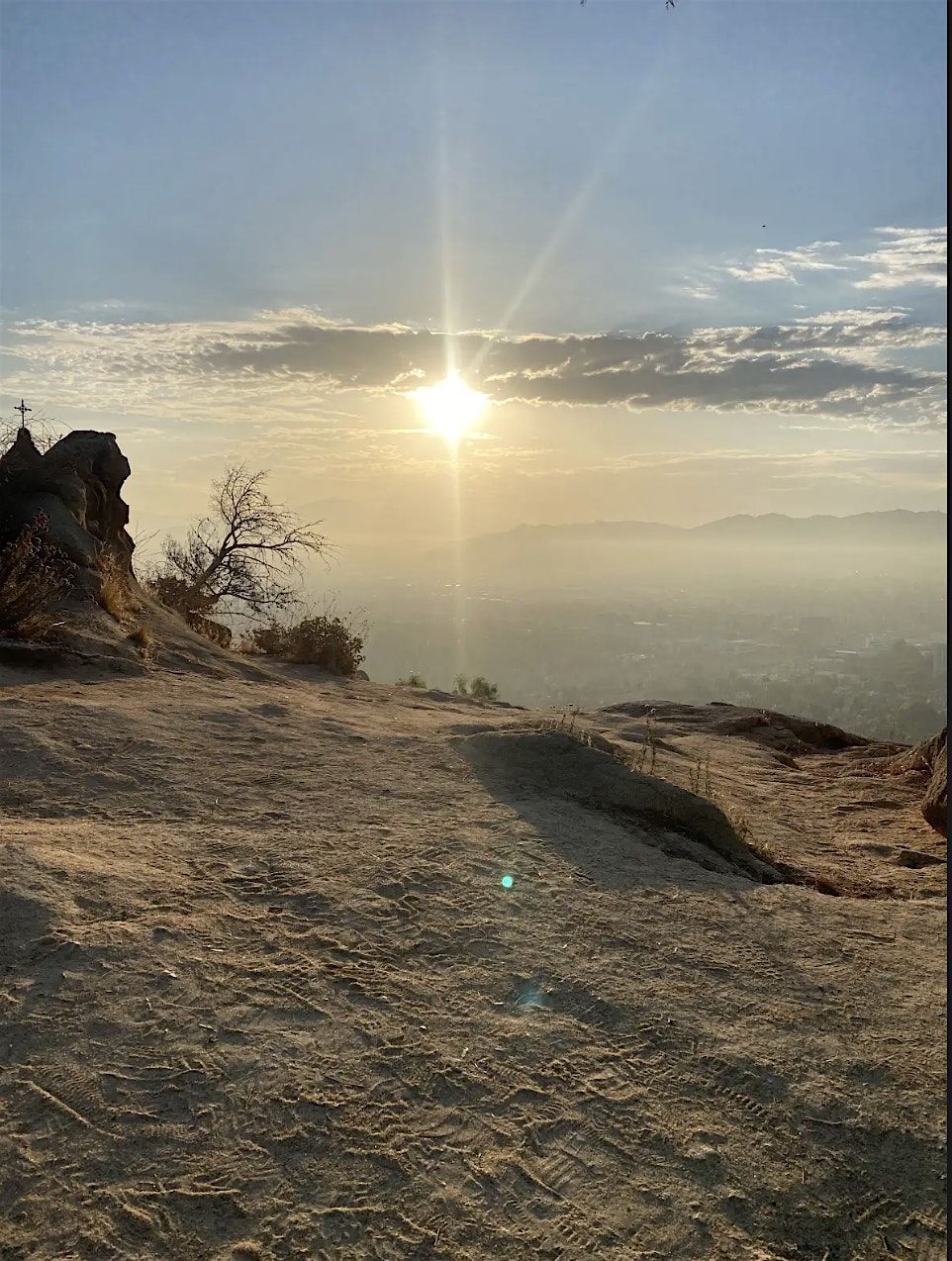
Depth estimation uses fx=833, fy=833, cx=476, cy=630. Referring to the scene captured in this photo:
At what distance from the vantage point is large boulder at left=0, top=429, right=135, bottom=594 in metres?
10.1

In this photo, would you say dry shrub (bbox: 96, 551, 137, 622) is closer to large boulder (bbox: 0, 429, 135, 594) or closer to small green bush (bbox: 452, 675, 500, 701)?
large boulder (bbox: 0, 429, 135, 594)

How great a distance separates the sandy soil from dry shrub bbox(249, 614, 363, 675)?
703cm

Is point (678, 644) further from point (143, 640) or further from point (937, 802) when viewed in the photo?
point (937, 802)

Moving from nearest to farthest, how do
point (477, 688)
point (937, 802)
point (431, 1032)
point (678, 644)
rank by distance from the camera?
point (431, 1032)
point (937, 802)
point (477, 688)
point (678, 644)

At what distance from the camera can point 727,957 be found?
3570 mm

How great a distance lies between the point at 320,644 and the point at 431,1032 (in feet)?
32.2

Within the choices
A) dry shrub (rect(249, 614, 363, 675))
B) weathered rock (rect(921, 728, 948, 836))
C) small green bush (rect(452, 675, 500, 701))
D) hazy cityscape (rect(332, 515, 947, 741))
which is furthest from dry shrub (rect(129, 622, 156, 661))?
hazy cityscape (rect(332, 515, 947, 741))

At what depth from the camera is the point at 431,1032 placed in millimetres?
2795

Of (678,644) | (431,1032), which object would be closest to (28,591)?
(431,1032)

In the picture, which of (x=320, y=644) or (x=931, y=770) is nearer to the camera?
(x=931, y=770)

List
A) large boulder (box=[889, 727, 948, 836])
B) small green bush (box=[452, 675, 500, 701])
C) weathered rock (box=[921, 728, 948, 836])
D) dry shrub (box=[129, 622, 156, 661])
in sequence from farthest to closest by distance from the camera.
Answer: small green bush (box=[452, 675, 500, 701]) → dry shrub (box=[129, 622, 156, 661]) → large boulder (box=[889, 727, 948, 836]) → weathered rock (box=[921, 728, 948, 836])

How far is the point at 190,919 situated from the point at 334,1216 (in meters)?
1.44

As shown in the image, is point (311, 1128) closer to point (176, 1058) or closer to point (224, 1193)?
point (224, 1193)

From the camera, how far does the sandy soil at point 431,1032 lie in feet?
7.09
